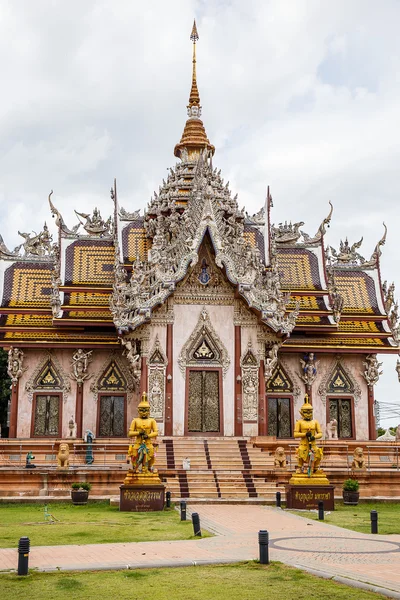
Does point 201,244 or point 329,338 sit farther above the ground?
point 201,244

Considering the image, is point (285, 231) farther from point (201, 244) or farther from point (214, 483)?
point (214, 483)

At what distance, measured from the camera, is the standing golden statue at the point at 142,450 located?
54.3 feet

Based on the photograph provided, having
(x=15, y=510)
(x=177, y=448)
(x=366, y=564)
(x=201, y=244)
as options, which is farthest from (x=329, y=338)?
(x=366, y=564)

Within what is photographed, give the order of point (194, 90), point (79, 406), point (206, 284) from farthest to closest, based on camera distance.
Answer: point (194, 90) < point (79, 406) < point (206, 284)

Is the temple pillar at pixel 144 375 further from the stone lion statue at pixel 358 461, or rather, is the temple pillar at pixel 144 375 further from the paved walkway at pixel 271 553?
the paved walkway at pixel 271 553

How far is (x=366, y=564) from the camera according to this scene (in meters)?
9.52

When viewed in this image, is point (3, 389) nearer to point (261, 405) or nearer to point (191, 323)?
point (191, 323)

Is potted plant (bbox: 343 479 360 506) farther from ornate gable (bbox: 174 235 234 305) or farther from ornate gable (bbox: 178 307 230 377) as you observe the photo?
ornate gable (bbox: 174 235 234 305)

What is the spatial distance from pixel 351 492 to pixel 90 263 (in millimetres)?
14403

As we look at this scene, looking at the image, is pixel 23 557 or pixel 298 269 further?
pixel 298 269

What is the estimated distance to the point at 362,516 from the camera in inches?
620

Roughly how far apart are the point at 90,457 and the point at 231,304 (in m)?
6.91

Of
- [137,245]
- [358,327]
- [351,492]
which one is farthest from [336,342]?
[351,492]

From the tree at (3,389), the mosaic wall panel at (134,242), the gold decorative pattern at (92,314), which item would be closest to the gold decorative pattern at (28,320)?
the gold decorative pattern at (92,314)
